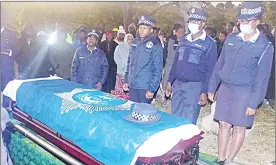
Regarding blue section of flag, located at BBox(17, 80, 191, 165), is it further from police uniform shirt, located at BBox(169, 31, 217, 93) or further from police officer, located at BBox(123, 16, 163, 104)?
police uniform shirt, located at BBox(169, 31, 217, 93)

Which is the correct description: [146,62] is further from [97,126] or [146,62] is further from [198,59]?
[97,126]

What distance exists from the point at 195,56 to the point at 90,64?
1.99m

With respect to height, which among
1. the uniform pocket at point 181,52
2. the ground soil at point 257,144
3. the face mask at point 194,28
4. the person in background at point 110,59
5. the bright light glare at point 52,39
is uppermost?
the face mask at point 194,28

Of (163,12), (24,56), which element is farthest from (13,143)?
(163,12)

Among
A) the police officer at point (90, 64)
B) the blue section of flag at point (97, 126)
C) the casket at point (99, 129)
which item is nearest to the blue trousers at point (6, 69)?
the police officer at point (90, 64)

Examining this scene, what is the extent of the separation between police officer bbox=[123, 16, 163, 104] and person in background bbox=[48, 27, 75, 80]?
2359mm

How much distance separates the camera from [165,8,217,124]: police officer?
4.67 metres

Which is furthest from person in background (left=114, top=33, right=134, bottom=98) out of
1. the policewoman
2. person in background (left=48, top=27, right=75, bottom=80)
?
the policewoman

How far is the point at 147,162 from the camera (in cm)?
309

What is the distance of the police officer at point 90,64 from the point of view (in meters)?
5.83

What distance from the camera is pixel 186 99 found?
4.85 metres

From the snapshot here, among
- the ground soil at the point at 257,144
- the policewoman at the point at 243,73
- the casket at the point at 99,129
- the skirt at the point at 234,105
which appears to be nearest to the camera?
the casket at the point at 99,129

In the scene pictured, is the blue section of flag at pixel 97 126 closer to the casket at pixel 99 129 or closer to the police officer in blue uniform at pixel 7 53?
the casket at pixel 99 129

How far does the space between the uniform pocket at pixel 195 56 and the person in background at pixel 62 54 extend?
3.30m
